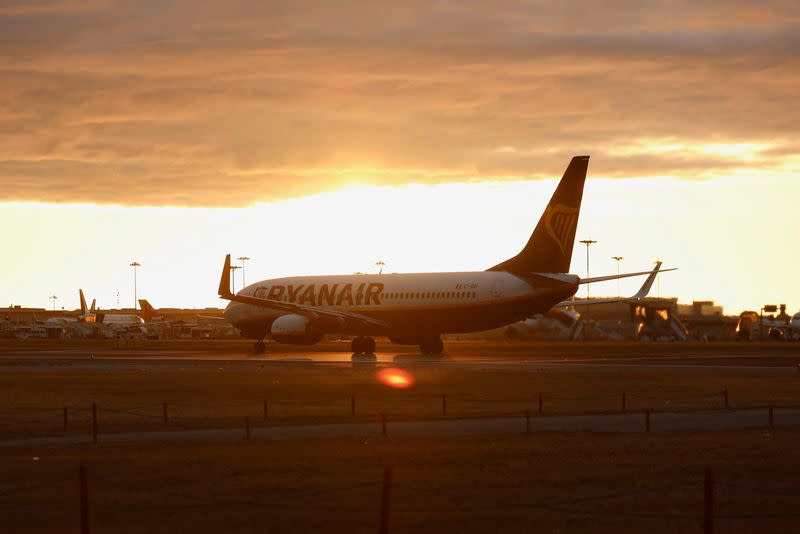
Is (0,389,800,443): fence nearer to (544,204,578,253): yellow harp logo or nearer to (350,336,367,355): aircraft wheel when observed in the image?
(544,204,578,253): yellow harp logo

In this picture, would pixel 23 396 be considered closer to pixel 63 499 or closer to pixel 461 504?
pixel 63 499

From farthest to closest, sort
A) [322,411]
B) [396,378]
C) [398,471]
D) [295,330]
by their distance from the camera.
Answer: [295,330]
[396,378]
[322,411]
[398,471]

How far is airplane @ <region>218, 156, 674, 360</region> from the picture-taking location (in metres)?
77.4

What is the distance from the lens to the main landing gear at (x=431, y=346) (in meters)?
83.6

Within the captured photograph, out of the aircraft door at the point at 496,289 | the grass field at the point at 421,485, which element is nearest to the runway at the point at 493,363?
the aircraft door at the point at 496,289

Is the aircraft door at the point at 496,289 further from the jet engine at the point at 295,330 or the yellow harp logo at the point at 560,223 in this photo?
the jet engine at the point at 295,330

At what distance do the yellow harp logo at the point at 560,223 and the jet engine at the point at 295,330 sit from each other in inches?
694

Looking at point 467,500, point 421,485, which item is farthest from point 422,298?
point 467,500

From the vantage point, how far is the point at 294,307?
86000mm

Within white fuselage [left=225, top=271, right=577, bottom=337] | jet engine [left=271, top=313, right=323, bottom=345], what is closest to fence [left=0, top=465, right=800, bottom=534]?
white fuselage [left=225, top=271, right=577, bottom=337]

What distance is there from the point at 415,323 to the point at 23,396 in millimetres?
39174

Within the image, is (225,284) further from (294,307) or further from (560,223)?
(560,223)

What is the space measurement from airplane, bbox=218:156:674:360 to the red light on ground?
1591cm

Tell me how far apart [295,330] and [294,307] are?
2.07 metres
